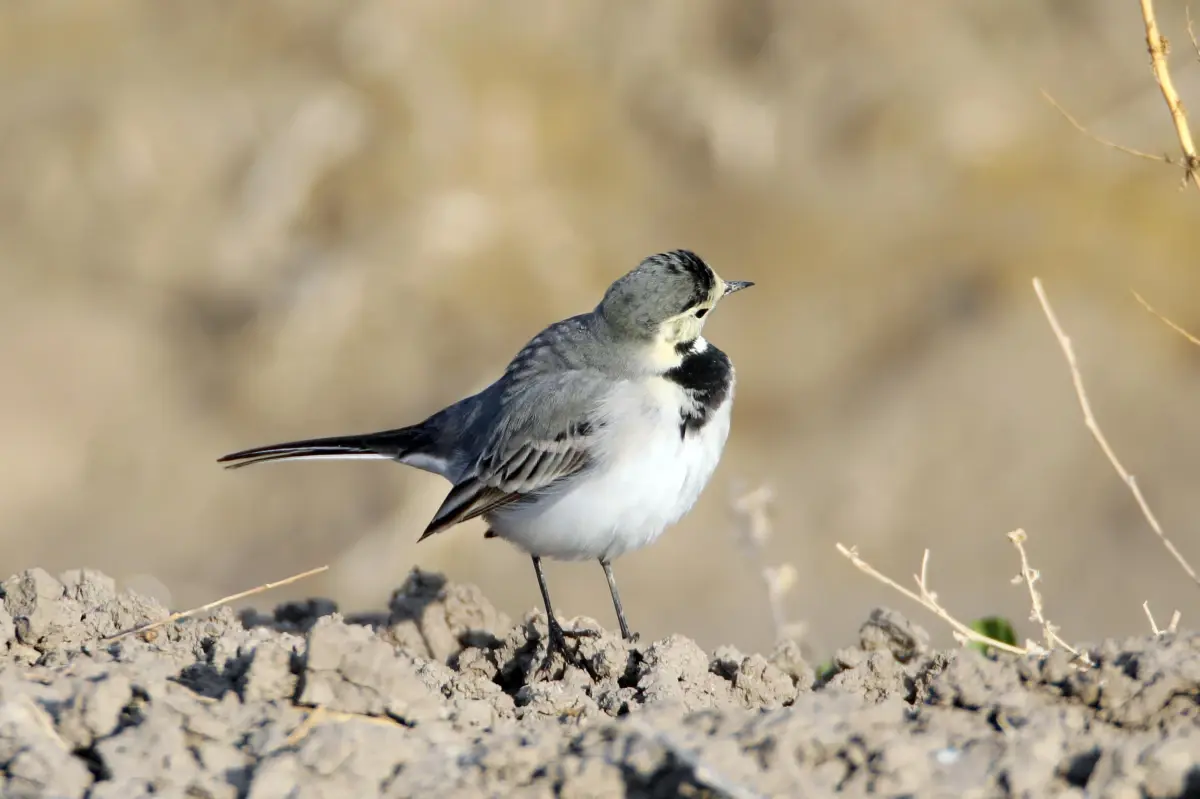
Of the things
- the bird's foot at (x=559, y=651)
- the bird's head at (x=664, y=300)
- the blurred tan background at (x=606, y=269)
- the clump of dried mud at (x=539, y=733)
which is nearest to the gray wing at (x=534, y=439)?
the bird's head at (x=664, y=300)

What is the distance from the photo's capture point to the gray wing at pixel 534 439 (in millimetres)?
6629

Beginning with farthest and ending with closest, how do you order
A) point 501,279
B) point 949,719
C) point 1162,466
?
1. point 501,279
2. point 1162,466
3. point 949,719

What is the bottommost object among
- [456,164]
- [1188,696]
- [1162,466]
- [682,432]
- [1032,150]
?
[1188,696]

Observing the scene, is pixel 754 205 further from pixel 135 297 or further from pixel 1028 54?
pixel 135 297

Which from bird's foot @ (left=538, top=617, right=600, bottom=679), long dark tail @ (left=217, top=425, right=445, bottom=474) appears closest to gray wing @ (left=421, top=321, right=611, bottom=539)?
long dark tail @ (left=217, top=425, right=445, bottom=474)

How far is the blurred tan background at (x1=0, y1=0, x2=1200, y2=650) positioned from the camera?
35.1ft

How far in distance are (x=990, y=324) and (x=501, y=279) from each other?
A: 3780mm

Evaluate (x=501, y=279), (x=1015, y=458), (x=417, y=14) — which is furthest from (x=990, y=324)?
(x=417, y=14)

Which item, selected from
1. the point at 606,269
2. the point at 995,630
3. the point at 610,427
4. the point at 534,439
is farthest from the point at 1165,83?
the point at 606,269

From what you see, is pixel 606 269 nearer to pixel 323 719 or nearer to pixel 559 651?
pixel 559 651

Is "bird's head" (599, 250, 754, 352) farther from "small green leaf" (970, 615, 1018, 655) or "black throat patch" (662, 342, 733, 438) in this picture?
"small green leaf" (970, 615, 1018, 655)

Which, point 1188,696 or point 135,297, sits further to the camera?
point 135,297

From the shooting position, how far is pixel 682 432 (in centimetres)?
643

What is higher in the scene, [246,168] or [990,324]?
[246,168]
